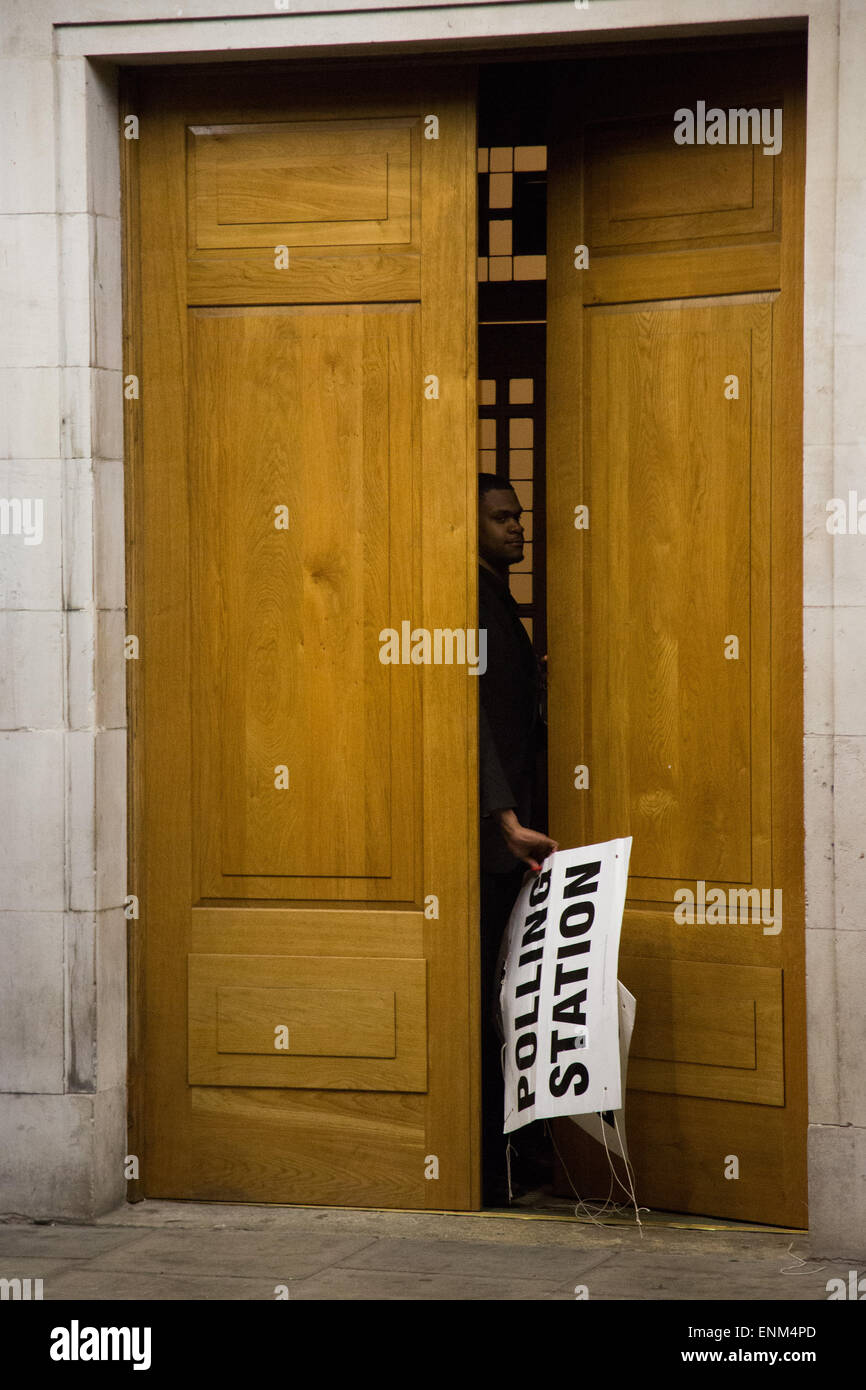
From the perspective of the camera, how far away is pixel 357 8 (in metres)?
5.16

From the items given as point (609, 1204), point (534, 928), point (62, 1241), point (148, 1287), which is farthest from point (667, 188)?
point (62, 1241)

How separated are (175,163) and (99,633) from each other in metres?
1.58

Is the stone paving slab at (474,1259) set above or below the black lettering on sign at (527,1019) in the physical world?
below

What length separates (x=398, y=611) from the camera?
5391mm

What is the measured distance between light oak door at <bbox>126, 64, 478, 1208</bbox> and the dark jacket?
38 centimetres

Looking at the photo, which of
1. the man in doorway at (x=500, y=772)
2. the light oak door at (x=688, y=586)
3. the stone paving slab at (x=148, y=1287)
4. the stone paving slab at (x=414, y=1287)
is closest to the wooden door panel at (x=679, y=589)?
the light oak door at (x=688, y=586)

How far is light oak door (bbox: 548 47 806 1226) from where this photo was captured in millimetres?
5168

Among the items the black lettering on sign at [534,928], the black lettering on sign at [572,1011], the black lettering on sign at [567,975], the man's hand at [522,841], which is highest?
the man's hand at [522,841]

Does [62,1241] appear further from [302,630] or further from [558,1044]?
[302,630]

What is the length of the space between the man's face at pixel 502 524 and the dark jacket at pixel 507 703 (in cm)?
15

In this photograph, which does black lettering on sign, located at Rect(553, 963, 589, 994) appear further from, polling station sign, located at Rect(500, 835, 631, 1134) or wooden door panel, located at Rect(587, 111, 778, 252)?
wooden door panel, located at Rect(587, 111, 778, 252)

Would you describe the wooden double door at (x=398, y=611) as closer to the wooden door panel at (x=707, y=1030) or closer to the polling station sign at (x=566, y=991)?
the wooden door panel at (x=707, y=1030)

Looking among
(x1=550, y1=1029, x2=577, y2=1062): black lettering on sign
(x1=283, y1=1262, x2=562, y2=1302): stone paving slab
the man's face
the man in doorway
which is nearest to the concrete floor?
(x1=283, y1=1262, x2=562, y2=1302): stone paving slab

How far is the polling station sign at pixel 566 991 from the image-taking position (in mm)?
5059
